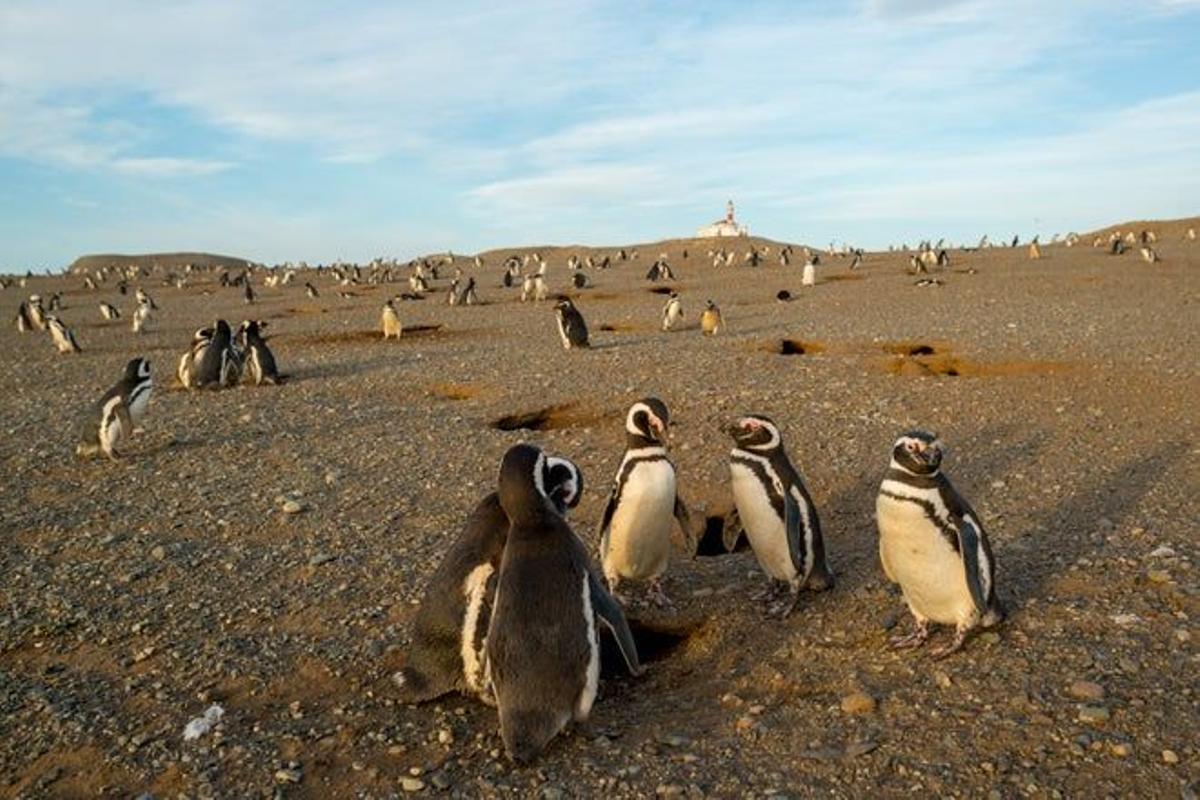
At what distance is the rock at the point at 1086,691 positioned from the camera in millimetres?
4004

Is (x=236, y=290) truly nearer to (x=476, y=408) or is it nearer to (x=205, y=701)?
(x=476, y=408)

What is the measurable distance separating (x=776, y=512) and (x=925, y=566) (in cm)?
102

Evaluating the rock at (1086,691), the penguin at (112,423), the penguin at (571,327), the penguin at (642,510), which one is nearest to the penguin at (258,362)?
the penguin at (112,423)

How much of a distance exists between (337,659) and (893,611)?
3002mm

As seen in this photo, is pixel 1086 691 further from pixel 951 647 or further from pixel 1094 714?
pixel 951 647

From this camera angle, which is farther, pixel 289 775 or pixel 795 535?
pixel 795 535

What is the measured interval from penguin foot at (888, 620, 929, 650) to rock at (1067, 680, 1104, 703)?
2.57ft

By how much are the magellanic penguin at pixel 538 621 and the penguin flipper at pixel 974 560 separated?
67.3 inches

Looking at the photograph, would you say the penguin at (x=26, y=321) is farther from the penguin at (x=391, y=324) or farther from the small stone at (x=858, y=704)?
the small stone at (x=858, y=704)

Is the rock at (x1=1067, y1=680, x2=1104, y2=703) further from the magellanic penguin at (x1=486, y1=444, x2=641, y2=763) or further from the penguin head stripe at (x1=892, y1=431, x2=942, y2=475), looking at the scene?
the magellanic penguin at (x1=486, y1=444, x2=641, y2=763)

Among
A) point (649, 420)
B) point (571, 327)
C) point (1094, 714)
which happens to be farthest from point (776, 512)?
point (571, 327)

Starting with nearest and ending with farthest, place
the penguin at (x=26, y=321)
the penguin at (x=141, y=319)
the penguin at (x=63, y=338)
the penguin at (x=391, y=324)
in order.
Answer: the penguin at (x=63, y=338), the penguin at (x=391, y=324), the penguin at (x=141, y=319), the penguin at (x=26, y=321)

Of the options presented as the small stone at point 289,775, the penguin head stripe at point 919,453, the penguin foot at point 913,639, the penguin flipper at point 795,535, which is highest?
the penguin head stripe at point 919,453

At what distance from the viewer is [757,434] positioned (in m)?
5.82
